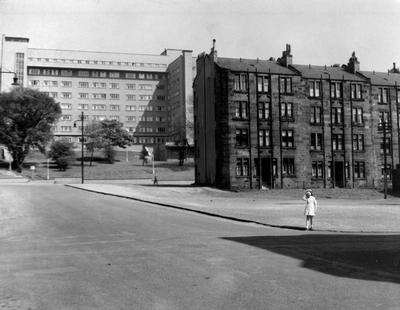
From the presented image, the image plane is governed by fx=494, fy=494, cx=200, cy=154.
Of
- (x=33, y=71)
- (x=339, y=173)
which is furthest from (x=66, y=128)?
(x=339, y=173)

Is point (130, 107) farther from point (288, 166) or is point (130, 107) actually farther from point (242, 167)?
point (242, 167)

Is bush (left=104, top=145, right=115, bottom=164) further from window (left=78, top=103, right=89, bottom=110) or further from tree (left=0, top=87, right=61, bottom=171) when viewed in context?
window (left=78, top=103, right=89, bottom=110)

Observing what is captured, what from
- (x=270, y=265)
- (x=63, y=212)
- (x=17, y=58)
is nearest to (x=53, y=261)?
(x=270, y=265)

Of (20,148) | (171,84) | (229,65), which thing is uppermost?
(171,84)

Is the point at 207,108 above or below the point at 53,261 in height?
above

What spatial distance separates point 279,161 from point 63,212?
41.0m

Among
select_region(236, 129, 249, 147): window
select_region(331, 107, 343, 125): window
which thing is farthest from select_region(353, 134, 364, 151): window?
select_region(236, 129, 249, 147): window

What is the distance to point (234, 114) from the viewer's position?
61.2 m

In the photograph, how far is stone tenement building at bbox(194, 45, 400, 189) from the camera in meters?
61.2

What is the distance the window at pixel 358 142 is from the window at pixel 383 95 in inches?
298

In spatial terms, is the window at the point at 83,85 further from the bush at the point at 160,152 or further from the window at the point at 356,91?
the window at the point at 356,91

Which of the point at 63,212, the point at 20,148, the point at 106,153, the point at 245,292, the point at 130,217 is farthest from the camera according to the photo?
the point at 106,153

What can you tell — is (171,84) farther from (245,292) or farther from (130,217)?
(245,292)

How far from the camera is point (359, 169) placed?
66.3m
